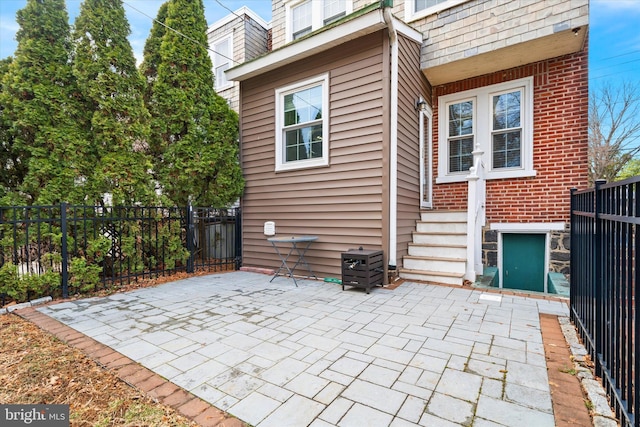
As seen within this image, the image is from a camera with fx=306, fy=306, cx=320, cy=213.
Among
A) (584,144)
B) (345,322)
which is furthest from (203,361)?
Answer: (584,144)

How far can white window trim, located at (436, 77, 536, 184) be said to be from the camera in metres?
5.17

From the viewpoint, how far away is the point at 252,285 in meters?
4.64

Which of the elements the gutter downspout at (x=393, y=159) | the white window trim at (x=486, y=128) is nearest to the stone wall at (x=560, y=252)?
the white window trim at (x=486, y=128)

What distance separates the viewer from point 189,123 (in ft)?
18.4

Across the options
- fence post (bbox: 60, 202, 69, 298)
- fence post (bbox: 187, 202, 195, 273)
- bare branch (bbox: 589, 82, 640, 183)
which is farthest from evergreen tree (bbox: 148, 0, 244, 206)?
bare branch (bbox: 589, 82, 640, 183)

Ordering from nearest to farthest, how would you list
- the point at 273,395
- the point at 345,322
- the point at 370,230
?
1. the point at 273,395
2. the point at 345,322
3. the point at 370,230

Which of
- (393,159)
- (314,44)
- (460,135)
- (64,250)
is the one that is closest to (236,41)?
(314,44)

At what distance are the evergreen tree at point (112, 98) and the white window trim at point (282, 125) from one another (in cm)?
217

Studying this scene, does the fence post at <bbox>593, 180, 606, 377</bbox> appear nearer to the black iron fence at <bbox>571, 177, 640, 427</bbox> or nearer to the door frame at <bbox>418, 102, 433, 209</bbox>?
the black iron fence at <bbox>571, 177, 640, 427</bbox>

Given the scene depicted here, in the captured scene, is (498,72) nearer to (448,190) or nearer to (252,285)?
(448,190)

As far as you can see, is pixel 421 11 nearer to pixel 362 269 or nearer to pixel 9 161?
pixel 362 269

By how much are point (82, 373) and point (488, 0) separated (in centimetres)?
660

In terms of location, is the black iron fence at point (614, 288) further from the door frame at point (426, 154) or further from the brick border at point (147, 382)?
the door frame at point (426, 154)

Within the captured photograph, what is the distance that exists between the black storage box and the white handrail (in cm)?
135
